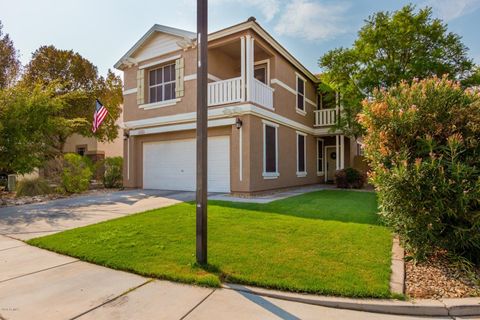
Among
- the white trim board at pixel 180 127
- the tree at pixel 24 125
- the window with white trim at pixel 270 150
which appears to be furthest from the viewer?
the window with white trim at pixel 270 150

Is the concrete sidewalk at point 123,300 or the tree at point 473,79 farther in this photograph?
the tree at point 473,79

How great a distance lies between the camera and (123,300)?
3.31 metres

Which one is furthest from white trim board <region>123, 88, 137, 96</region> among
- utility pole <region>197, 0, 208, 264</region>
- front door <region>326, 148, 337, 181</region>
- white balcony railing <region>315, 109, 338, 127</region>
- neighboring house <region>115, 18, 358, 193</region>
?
front door <region>326, 148, 337, 181</region>

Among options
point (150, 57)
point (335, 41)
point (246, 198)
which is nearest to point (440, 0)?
→ point (335, 41)

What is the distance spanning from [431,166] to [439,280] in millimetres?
1518

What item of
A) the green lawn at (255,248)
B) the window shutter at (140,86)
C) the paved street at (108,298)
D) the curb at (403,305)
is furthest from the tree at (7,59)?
the curb at (403,305)

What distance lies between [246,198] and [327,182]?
9635mm

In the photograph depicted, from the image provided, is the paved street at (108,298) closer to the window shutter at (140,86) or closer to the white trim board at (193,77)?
the white trim board at (193,77)

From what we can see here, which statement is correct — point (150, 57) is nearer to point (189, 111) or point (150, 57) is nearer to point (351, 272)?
point (189, 111)

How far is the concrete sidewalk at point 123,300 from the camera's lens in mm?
3028

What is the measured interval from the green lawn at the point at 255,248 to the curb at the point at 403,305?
0.12 meters

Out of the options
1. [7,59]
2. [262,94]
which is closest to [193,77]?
[262,94]

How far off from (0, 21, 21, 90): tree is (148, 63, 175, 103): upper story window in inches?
425

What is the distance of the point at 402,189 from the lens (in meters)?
4.34
